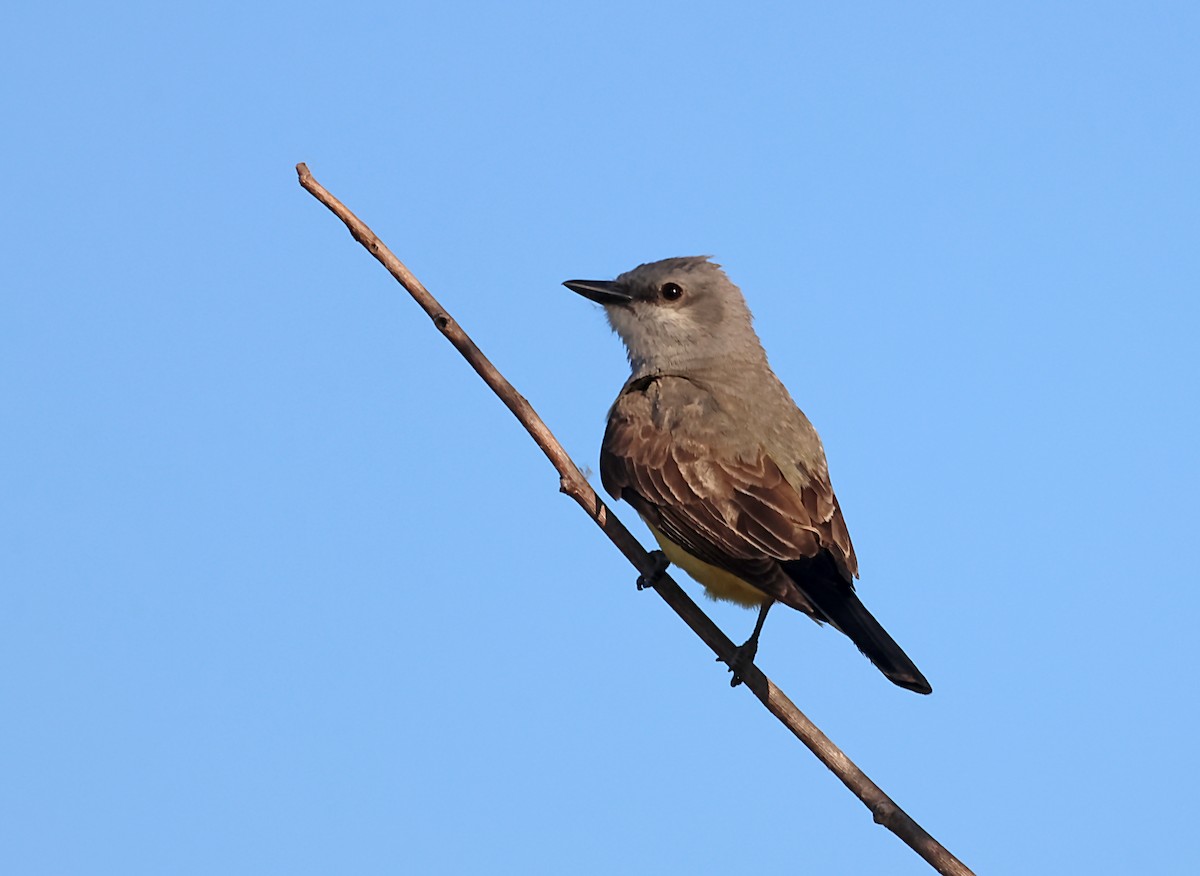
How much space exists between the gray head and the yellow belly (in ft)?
4.98

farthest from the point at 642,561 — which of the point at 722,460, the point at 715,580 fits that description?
the point at 722,460

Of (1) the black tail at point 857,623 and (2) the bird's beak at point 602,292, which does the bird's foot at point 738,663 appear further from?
(2) the bird's beak at point 602,292

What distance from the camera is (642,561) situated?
18.8 feet

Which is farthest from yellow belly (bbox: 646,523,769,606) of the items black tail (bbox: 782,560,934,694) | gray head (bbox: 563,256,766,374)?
gray head (bbox: 563,256,766,374)

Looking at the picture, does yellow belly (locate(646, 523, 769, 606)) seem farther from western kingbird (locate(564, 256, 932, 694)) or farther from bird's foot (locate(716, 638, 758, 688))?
bird's foot (locate(716, 638, 758, 688))

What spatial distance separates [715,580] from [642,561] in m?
0.89

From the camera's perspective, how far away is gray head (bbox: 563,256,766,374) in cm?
789

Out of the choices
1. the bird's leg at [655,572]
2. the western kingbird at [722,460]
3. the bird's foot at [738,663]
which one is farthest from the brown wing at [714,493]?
the bird's foot at [738,663]

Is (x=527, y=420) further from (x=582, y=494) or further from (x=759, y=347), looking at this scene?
(x=759, y=347)

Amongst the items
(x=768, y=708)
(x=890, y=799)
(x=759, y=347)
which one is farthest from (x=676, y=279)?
(x=890, y=799)

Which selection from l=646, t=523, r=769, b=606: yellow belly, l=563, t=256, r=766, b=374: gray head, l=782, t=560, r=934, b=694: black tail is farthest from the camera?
l=563, t=256, r=766, b=374: gray head

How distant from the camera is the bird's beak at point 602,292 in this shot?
7.98m

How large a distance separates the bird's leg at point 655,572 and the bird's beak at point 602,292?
1.82 metres

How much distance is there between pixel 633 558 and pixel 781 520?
1.01 meters
